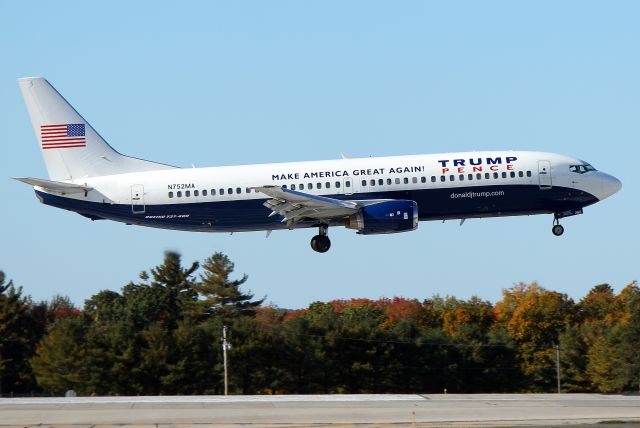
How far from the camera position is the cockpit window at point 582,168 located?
227 feet

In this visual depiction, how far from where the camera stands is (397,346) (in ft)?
404

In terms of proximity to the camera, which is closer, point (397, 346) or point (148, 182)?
point (148, 182)

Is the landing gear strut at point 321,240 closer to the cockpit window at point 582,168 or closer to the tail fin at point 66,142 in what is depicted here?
the tail fin at point 66,142

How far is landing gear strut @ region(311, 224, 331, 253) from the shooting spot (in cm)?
6912

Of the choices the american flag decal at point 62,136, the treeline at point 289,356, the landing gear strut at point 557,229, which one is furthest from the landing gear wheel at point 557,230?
the treeline at point 289,356

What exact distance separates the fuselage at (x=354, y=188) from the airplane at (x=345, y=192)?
0.06 meters

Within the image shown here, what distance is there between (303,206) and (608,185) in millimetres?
19241

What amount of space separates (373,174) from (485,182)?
663cm

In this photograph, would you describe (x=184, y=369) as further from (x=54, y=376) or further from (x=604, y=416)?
(x=604, y=416)

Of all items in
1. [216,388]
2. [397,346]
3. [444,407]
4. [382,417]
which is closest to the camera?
[382,417]

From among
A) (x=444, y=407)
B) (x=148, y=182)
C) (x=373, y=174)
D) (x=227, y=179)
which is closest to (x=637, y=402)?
(x=444, y=407)

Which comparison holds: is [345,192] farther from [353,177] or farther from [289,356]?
[289,356]

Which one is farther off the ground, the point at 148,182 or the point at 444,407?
the point at 148,182

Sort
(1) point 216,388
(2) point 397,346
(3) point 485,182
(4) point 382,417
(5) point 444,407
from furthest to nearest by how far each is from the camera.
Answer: (2) point 397,346, (1) point 216,388, (3) point 485,182, (5) point 444,407, (4) point 382,417
